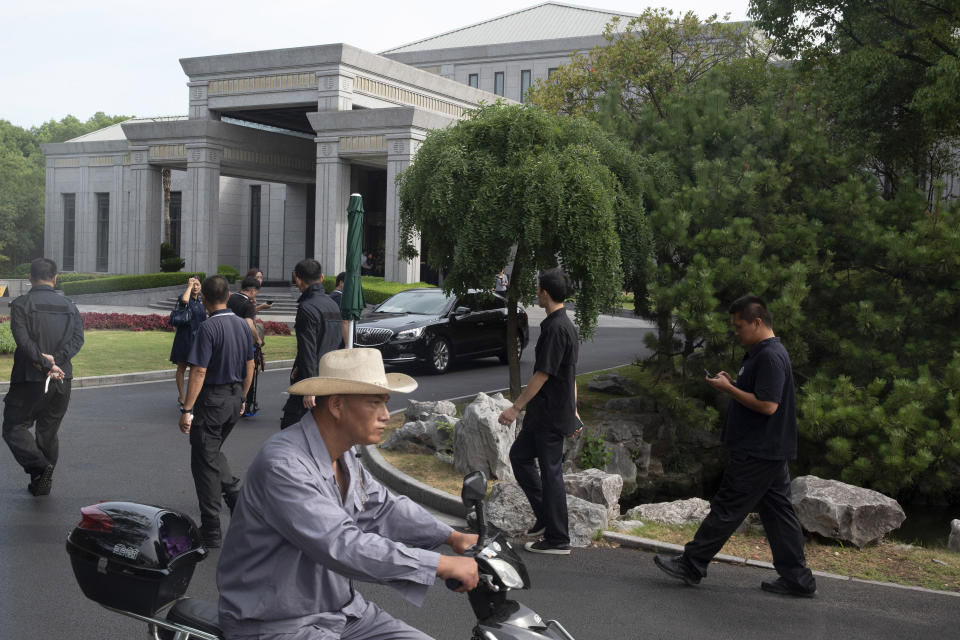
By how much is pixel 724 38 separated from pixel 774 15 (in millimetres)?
14739

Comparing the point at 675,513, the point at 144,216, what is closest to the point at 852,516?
the point at 675,513

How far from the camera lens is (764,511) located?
19.5ft

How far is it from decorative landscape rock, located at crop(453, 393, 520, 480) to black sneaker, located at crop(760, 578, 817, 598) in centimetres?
359

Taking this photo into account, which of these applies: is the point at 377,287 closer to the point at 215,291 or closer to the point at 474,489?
the point at 215,291

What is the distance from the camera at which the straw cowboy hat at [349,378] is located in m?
2.99

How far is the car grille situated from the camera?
1742cm

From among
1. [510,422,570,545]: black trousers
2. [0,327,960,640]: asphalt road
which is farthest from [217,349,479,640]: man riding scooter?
[510,422,570,545]: black trousers

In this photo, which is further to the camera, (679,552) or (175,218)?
(175,218)

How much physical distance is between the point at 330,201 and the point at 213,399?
101 ft

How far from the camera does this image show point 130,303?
3869 cm

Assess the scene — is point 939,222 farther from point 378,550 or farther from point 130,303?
point 130,303

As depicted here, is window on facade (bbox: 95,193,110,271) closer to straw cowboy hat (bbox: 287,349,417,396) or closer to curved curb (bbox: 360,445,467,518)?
curved curb (bbox: 360,445,467,518)

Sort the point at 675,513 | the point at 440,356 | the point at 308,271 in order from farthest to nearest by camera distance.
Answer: the point at 440,356, the point at 675,513, the point at 308,271

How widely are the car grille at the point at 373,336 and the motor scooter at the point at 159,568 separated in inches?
556
